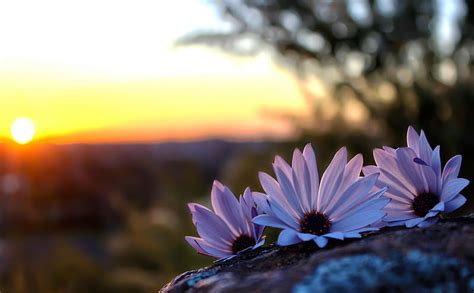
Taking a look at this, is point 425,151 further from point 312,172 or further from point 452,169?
point 312,172

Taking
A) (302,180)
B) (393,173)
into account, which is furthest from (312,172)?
(393,173)

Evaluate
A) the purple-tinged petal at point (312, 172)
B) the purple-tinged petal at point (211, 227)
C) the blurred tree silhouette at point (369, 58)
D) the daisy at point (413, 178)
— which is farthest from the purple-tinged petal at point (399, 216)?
the blurred tree silhouette at point (369, 58)

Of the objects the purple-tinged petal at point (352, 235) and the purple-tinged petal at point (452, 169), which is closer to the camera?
the purple-tinged petal at point (352, 235)

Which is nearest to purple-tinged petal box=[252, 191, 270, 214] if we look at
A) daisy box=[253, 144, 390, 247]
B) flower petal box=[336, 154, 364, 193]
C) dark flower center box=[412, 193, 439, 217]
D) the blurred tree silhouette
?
daisy box=[253, 144, 390, 247]

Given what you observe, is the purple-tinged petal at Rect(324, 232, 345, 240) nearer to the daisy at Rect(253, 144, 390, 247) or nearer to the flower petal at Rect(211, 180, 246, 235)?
the daisy at Rect(253, 144, 390, 247)

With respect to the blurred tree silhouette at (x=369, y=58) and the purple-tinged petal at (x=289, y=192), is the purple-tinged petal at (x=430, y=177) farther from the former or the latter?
the blurred tree silhouette at (x=369, y=58)

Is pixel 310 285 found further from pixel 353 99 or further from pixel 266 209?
pixel 353 99
